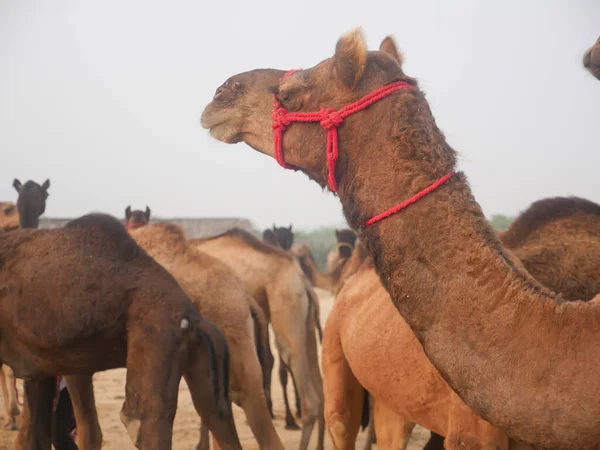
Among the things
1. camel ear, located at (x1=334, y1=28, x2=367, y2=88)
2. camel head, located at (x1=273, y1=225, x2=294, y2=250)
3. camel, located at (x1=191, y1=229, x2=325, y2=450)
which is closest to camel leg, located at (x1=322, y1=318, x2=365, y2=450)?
camel, located at (x1=191, y1=229, x2=325, y2=450)

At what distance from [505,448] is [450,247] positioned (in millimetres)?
1393

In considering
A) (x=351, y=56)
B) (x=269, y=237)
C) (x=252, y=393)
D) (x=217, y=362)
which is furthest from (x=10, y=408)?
(x=351, y=56)

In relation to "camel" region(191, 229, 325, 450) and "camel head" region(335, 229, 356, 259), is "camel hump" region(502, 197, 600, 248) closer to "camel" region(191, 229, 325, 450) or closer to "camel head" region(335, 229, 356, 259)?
"camel" region(191, 229, 325, 450)

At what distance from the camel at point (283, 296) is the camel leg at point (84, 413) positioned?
361 cm

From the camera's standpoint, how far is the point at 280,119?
2.85 meters

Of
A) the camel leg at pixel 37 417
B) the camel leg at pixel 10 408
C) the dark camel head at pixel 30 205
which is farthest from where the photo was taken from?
the camel leg at pixel 10 408

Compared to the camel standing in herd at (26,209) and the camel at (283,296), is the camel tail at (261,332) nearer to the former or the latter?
the camel at (283,296)

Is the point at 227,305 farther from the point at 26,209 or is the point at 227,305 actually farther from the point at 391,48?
the point at 391,48

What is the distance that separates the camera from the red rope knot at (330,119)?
2.69m

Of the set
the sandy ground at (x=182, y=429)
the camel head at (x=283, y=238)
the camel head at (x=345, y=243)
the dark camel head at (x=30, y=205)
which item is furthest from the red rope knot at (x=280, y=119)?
the camel head at (x=283, y=238)

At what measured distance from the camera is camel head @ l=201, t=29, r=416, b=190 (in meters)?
2.66

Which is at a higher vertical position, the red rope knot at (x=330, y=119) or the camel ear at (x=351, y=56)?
the camel ear at (x=351, y=56)

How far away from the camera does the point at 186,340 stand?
4.41m

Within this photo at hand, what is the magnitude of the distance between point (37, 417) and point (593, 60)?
13.3ft
